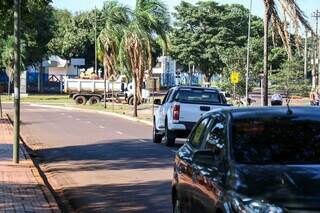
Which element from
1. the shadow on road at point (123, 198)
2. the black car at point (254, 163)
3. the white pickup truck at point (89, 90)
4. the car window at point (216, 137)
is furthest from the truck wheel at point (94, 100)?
the car window at point (216, 137)

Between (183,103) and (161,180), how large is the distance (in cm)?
739

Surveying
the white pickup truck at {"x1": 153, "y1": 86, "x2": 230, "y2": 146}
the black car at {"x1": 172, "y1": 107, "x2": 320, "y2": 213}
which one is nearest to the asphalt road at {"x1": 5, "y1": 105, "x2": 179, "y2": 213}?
the white pickup truck at {"x1": 153, "y1": 86, "x2": 230, "y2": 146}

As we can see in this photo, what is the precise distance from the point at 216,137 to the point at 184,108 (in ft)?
46.2

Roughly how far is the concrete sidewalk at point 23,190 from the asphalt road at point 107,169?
497mm

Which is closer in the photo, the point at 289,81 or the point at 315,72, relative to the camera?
the point at 289,81

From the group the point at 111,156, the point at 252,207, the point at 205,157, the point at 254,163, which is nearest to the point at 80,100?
the point at 111,156

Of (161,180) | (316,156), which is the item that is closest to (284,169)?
(316,156)

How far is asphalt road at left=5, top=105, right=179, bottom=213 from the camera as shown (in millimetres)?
11328

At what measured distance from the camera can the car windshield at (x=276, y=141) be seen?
605 cm

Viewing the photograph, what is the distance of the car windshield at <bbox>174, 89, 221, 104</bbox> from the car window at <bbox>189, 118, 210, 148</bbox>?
1335 cm

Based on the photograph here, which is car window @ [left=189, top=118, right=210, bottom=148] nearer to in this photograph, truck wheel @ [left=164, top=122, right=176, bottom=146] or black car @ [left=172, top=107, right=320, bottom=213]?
black car @ [left=172, top=107, right=320, bottom=213]

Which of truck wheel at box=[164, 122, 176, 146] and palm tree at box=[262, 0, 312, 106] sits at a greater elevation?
palm tree at box=[262, 0, 312, 106]

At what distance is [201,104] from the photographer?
20.8m

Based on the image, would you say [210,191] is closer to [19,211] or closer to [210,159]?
[210,159]
